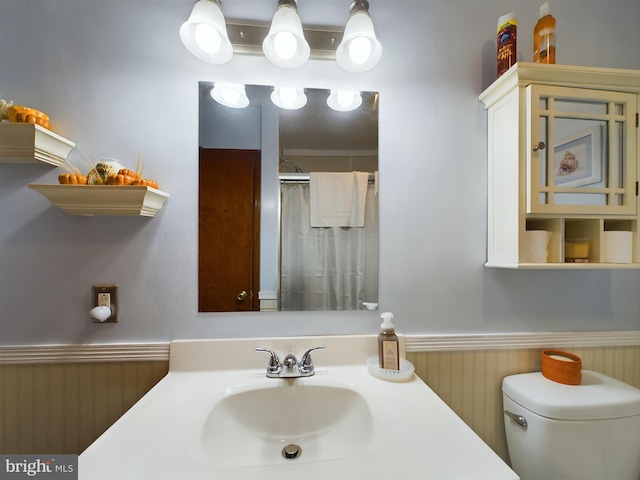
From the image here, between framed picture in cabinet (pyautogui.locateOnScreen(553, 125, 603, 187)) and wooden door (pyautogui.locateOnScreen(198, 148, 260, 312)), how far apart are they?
99cm

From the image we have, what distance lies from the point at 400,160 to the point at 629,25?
1.06 m

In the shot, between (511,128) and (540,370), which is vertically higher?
(511,128)

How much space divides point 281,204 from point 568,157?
3.08ft

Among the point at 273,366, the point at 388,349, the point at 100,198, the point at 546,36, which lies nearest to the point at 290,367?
the point at 273,366

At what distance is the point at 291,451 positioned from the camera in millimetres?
746

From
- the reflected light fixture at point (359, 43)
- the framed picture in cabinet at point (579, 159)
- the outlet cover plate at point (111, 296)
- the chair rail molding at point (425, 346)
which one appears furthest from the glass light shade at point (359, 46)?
the outlet cover plate at point (111, 296)

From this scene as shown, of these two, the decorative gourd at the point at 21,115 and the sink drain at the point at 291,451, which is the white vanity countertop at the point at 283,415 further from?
the decorative gourd at the point at 21,115

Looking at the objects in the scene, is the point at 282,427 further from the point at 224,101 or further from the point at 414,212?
the point at 224,101

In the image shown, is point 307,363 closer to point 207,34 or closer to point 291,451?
point 291,451

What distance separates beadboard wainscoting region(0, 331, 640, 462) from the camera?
90 cm

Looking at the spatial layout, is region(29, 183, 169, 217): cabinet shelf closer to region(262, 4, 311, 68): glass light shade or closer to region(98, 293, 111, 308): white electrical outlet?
region(98, 293, 111, 308): white electrical outlet

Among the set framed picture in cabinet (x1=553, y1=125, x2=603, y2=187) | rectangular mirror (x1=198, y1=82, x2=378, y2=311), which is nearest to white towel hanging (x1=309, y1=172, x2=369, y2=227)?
rectangular mirror (x1=198, y1=82, x2=378, y2=311)

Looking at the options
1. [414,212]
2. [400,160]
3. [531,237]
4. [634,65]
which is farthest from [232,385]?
[634,65]

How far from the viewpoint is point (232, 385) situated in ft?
2.77
